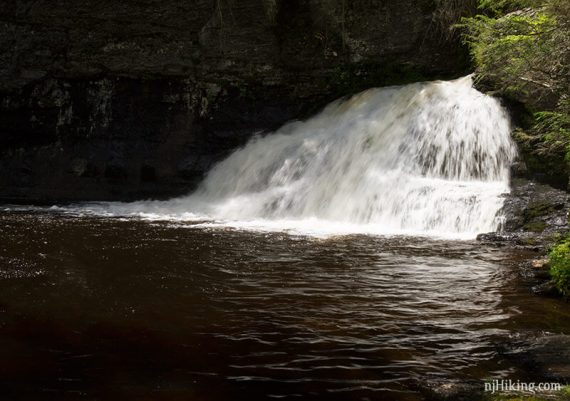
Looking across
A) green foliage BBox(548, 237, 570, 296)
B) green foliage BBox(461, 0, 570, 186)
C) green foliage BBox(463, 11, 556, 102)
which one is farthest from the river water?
green foliage BBox(463, 11, 556, 102)

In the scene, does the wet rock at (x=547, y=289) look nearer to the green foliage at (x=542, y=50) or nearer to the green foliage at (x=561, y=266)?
the green foliage at (x=561, y=266)

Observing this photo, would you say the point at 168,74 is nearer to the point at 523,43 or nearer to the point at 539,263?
the point at 523,43

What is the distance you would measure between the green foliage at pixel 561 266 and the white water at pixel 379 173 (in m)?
3.79

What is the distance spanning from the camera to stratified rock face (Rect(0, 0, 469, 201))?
18109 millimetres

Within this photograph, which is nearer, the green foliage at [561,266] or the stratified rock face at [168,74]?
the green foliage at [561,266]

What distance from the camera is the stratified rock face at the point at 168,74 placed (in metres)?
18.1

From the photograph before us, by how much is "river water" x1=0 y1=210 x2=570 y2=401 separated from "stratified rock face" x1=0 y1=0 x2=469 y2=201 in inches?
372

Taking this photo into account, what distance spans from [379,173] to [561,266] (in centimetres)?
748

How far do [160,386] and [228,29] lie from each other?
15.7 meters

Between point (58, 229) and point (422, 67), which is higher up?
point (422, 67)

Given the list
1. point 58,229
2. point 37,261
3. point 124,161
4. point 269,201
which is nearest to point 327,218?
point 269,201

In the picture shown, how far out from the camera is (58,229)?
1145 cm

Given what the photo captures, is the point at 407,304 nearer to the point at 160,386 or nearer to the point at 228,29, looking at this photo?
the point at 160,386

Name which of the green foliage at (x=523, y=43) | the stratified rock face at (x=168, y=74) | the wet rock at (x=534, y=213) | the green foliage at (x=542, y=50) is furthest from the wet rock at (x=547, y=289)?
the stratified rock face at (x=168, y=74)
